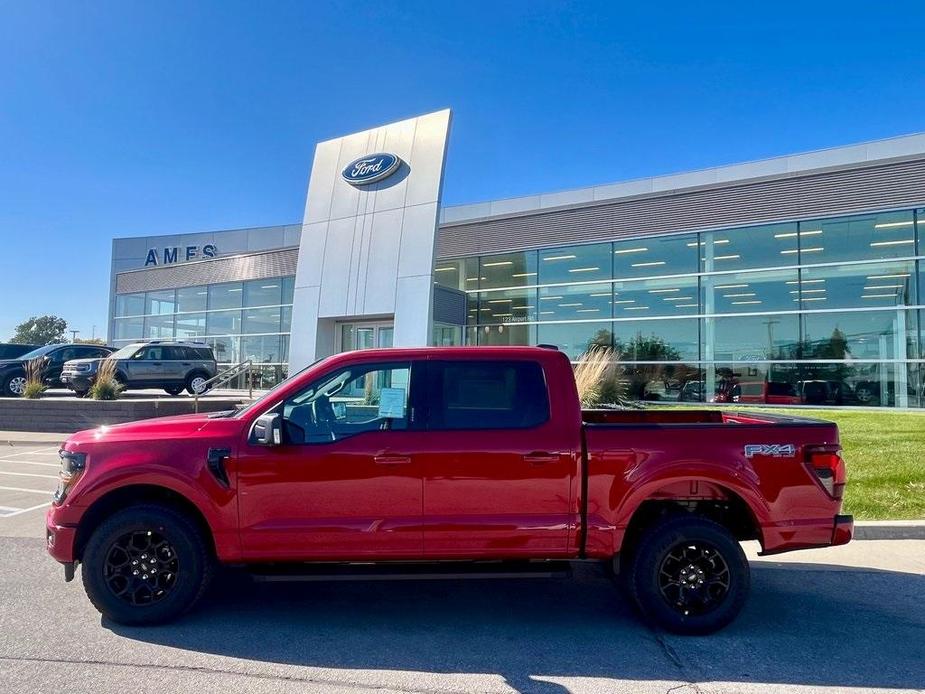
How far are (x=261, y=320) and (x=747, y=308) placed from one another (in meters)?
19.4

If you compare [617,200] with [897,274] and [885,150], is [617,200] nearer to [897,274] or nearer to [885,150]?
[897,274]

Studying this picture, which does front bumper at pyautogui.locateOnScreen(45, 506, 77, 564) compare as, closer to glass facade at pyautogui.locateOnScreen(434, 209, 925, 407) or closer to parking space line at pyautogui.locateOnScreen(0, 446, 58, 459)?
parking space line at pyautogui.locateOnScreen(0, 446, 58, 459)

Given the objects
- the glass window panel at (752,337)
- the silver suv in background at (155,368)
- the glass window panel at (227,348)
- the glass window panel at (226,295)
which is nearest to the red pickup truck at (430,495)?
the silver suv in background at (155,368)

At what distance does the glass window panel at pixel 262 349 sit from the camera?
89.4 feet

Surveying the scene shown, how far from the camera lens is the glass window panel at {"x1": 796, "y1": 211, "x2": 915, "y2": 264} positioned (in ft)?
57.0

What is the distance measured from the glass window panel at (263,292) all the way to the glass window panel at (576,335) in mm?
11886

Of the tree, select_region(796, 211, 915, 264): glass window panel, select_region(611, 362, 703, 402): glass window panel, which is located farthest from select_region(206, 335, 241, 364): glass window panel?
the tree

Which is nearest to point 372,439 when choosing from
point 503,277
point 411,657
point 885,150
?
point 411,657

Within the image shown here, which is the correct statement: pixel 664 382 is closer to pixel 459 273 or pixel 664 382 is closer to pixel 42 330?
pixel 459 273

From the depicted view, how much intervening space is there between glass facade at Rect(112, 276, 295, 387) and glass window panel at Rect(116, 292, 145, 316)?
0.17ft

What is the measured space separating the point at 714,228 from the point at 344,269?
11553 millimetres

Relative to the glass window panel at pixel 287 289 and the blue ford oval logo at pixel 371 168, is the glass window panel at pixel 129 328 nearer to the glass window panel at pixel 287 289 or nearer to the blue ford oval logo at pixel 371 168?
the glass window panel at pixel 287 289

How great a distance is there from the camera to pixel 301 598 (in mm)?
4973

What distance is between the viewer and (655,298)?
67.8 feet
